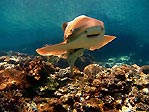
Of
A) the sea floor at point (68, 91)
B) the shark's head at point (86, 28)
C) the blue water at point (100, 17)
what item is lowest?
the sea floor at point (68, 91)

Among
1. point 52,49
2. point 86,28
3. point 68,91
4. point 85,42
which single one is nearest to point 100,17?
point 68,91

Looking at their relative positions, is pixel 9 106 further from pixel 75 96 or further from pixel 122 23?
pixel 122 23

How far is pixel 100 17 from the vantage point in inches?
1523

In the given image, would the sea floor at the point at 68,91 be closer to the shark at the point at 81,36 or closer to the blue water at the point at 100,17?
the shark at the point at 81,36

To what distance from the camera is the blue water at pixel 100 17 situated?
115 ft

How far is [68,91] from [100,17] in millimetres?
33850

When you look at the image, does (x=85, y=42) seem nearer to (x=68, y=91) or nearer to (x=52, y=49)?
(x=52, y=49)

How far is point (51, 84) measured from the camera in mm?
5992

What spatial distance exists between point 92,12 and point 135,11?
5940mm

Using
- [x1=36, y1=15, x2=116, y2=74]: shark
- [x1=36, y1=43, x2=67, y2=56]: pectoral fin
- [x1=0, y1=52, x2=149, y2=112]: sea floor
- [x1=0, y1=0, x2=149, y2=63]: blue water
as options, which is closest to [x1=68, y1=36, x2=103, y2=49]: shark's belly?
[x1=36, y1=15, x2=116, y2=74]: shark

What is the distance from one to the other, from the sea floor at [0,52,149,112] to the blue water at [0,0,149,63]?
91.6ft

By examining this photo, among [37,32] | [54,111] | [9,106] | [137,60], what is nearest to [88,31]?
[54,111]

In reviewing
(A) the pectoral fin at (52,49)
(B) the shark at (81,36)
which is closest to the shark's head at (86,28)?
(B) the shark at (81,36)

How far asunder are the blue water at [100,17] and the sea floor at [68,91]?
1100 inches
